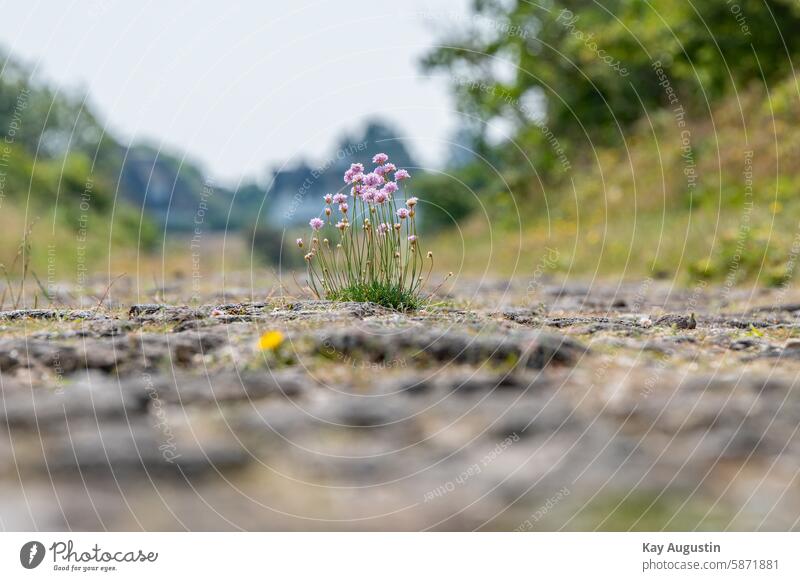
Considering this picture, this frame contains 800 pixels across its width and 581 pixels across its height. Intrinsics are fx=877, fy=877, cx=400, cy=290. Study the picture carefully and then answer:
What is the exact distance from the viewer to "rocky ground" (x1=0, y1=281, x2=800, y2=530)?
2.62m

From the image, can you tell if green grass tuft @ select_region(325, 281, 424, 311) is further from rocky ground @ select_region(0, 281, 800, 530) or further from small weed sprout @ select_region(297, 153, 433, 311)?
rocky ground @ select_region(0, 281, 800, 530)

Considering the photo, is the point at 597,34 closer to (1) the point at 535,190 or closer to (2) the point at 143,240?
(1) the point at 535,190

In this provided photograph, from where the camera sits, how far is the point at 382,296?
A: 18.9 feet

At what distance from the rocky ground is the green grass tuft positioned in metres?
1.06

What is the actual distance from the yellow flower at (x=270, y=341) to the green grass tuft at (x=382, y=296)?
1503 millimetres

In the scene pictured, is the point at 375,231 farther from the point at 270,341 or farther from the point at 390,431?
the point at 390,431

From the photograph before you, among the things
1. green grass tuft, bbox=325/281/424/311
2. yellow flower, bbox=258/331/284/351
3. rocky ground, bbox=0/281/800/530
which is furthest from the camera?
green grass tuft, bbox=325/281/424/311

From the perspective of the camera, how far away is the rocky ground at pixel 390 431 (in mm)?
2619

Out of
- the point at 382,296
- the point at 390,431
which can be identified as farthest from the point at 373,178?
the point at 390,431

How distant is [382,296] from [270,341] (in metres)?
1.69

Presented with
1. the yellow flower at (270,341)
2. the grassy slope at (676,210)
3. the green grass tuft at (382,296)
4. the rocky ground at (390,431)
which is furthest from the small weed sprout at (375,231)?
the grassy slope at (676,210)

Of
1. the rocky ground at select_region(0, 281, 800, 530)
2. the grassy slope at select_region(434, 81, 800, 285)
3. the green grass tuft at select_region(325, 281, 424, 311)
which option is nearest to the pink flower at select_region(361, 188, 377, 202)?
the green grass tuft at select_region(325, 281, 424, 311)

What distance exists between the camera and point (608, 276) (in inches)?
579

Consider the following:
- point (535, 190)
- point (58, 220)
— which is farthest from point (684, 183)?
point (58, 220)
